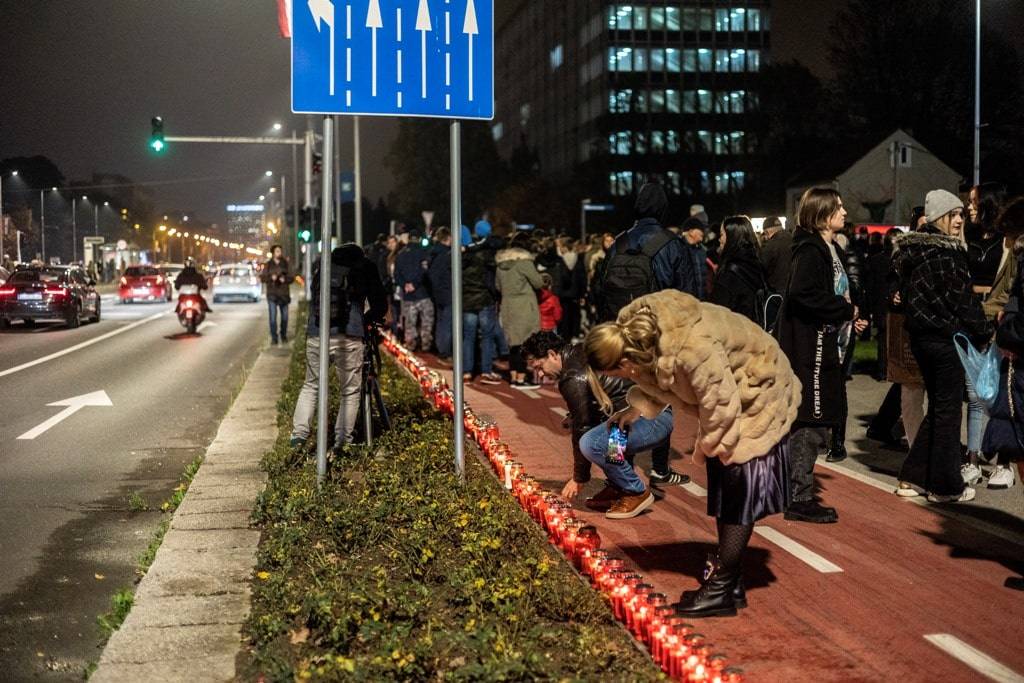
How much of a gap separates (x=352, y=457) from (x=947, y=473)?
4.22 m

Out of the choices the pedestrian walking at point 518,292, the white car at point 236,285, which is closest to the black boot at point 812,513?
the pedestrian walking at point 518,292

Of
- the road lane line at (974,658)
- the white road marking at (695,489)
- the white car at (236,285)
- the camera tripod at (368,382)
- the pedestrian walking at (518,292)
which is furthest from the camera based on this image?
the white car at (236,285)

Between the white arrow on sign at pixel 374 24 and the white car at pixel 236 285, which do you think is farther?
the white car at pixel 236 285

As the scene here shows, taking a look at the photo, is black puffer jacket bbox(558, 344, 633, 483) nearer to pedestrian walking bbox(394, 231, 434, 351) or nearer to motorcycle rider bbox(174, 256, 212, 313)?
pedestrian walking bbox(394, 231, 434, 351)

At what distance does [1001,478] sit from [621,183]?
327 feet

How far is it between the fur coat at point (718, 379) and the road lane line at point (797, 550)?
1276mm

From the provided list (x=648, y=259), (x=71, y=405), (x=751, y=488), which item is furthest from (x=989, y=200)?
(x=71, y=405)

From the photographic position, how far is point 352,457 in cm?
929

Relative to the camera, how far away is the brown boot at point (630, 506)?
746 centimetres

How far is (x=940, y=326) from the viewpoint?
24.9ft

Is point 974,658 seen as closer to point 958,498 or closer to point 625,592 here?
point 625,592

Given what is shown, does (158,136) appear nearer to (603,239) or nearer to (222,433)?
(603,239)

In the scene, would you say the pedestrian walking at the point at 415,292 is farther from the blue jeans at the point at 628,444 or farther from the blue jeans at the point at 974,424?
the blue jeans at the point at 628,444

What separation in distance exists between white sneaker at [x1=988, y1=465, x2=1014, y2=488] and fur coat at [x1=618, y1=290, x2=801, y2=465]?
3.62 metres
